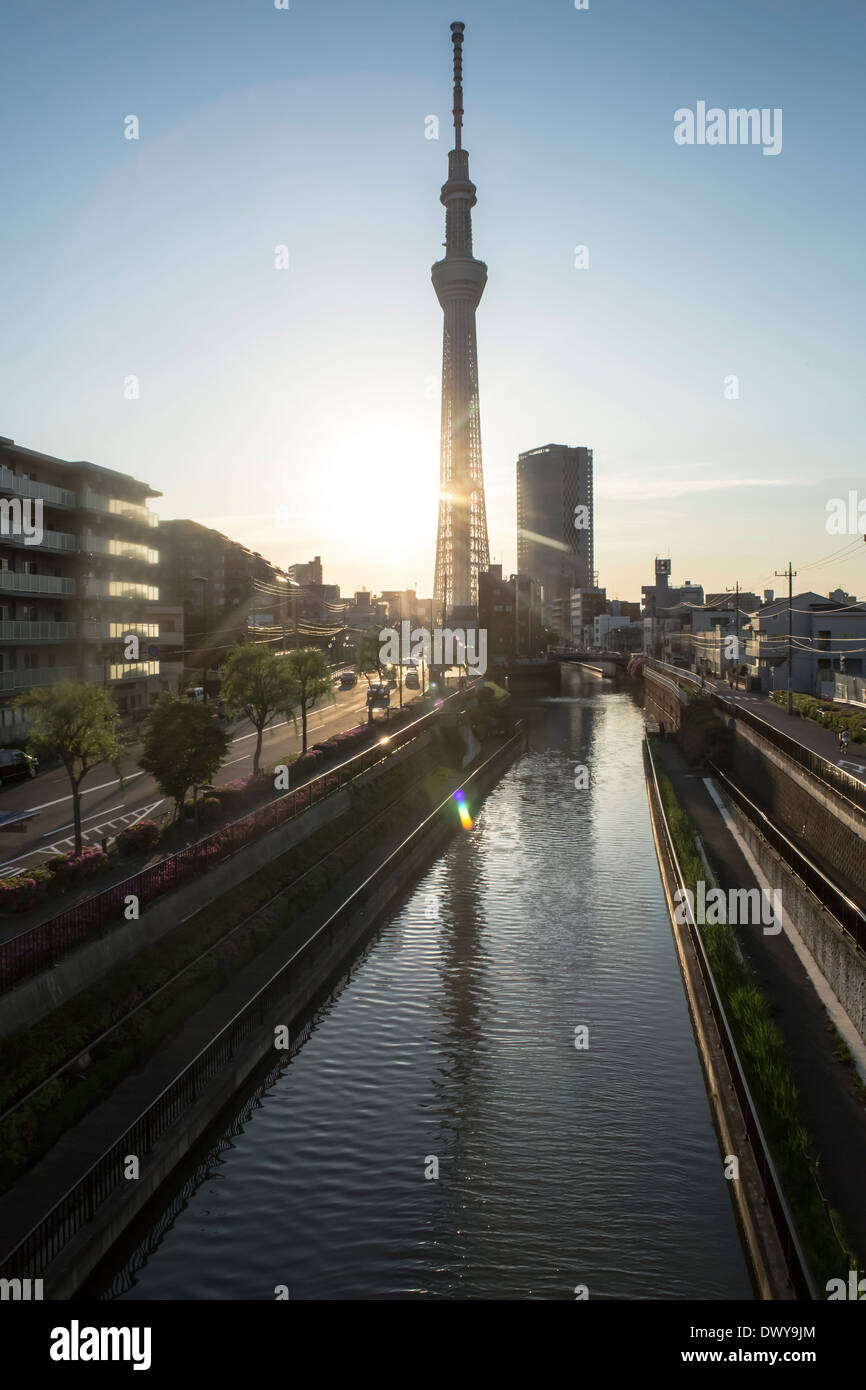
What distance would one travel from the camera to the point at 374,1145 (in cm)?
1529

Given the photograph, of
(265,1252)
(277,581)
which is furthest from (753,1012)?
(277,581)

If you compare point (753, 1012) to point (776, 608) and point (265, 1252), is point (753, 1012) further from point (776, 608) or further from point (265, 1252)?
point (776, 608)

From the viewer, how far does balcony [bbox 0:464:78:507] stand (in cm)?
3850

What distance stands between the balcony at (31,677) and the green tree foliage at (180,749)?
12.8 m

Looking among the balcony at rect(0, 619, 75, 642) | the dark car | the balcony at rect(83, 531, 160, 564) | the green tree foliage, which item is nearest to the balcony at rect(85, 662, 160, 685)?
the balcony at rect(0, 619, 75, 642)

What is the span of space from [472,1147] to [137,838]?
1143 cm

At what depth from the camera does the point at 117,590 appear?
48656 millimetres

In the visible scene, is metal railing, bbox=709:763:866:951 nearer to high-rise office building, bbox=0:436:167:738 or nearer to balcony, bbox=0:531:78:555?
high-rise office building, bbox=0:436:167:738

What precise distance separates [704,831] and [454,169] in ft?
456

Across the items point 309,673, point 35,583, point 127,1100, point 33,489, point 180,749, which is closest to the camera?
point 127,1100

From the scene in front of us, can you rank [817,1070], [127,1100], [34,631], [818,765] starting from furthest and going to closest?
[34,631], [818,765], [817,1070], [127,1100]

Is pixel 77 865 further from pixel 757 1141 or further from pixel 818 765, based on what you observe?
pixel 818 765

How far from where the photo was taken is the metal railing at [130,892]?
14562 millimetres

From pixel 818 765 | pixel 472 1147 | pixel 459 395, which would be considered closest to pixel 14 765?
pixel 472 1147
